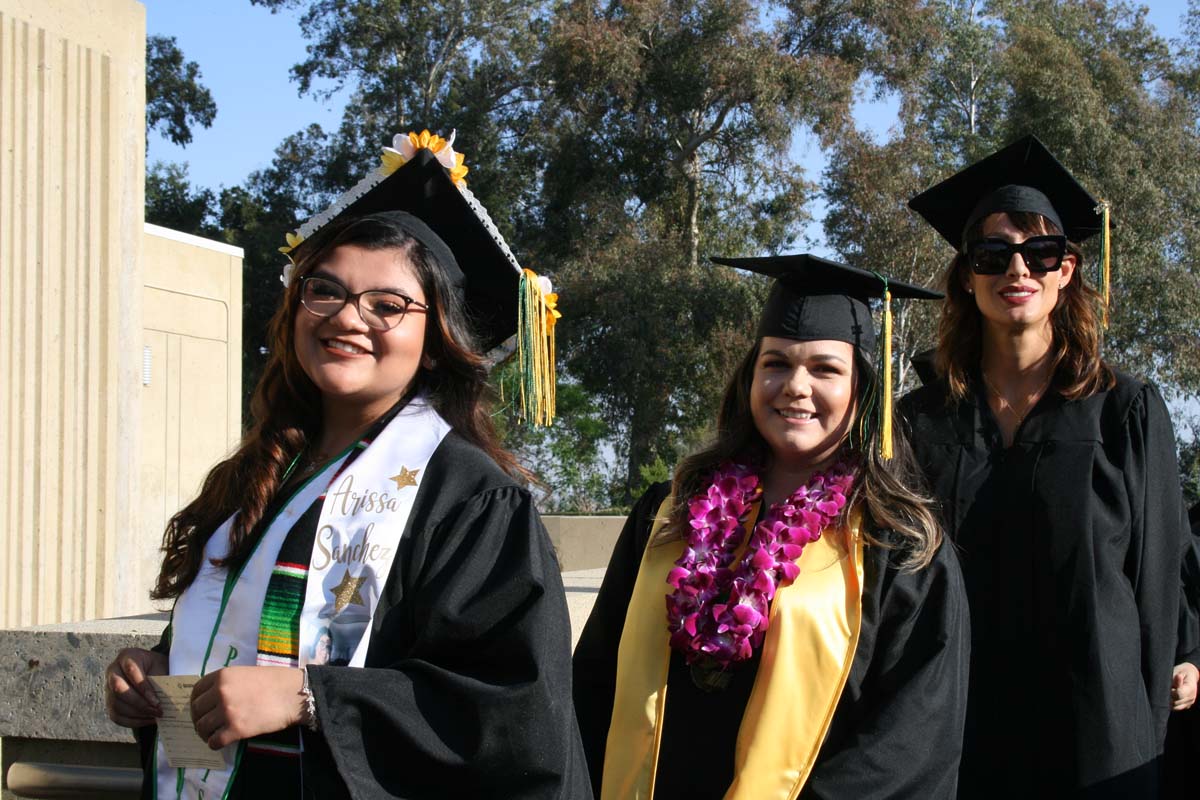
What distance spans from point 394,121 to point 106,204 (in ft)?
66.3

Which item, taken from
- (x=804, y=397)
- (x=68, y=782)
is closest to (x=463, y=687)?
(x=804, y=397)

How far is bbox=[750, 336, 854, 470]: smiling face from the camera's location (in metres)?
2.96

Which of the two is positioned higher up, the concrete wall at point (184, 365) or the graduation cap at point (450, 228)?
the concrete wall at point (184, 365)

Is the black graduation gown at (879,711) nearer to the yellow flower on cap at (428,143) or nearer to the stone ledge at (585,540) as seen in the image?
the yellow flower on cap at (428,143)

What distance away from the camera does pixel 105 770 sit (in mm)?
2867

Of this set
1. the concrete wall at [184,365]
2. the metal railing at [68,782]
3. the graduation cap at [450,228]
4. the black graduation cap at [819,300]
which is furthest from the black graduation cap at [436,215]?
the concrete wall at [184,365]

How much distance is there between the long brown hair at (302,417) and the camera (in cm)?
237

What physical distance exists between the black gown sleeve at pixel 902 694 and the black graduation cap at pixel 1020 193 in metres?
1.24

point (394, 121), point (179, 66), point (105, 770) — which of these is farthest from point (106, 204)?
point (179, 66)

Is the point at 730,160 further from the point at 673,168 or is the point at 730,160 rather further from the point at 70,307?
the point at 70,307

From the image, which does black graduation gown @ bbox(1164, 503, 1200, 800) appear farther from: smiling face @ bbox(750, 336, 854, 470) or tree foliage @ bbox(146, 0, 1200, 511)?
tree foliage @ bbox(146, 0, 1200, 511)

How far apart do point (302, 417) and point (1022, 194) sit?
2.22 m

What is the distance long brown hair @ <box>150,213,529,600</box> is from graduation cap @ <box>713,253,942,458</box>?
92cm

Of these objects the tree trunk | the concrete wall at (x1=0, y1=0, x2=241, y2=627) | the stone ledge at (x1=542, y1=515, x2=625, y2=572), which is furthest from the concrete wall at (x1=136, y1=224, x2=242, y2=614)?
the tree trunk
